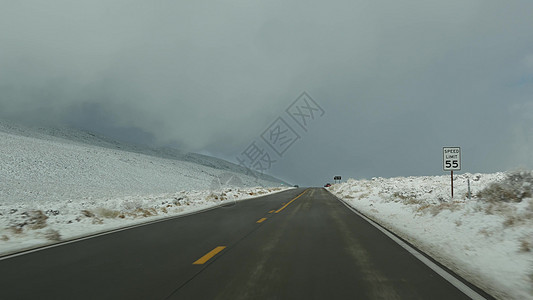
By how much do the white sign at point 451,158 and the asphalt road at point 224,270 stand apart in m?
11.0

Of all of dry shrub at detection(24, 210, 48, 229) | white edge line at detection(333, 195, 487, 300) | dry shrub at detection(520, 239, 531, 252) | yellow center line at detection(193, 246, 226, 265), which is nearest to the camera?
white edge line at detection(333, 195, 487, 300)

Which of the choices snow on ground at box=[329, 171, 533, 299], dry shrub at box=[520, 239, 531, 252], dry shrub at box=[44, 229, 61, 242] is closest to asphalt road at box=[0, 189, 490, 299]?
snow on ground at box=[329, 171, 533, 299]

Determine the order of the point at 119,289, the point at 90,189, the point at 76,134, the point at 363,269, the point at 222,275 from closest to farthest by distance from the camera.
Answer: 1. the point at 119,289
2. the point at 222,275
3. the point at 363,269
4. the point at 90,189
5. the point at 76,134

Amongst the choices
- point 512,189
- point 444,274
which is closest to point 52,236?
point 444,274

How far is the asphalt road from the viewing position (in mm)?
4391

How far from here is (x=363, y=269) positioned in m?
5.57

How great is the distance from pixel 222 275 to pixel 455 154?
16.4 meters

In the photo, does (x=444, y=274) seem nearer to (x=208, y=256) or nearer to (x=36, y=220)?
(x=208, y=256)

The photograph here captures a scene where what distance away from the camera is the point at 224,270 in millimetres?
5473

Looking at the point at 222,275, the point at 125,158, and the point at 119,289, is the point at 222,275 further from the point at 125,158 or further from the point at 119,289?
the point at 125,158

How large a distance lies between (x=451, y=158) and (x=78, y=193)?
137 ft

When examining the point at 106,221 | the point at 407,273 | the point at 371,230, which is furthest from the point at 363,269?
the point at 106,221

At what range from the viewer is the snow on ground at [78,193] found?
37.9 ft

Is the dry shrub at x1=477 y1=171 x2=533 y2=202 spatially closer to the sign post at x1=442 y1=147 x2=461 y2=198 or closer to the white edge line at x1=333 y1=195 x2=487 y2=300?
the sign post at x1=442 y1=147 x2=461 y2=198
